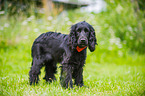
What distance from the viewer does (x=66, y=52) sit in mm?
3650

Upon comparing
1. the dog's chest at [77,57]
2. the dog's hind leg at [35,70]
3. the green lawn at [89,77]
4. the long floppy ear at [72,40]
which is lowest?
the green lawn at [89,77]

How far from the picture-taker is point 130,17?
9.49 metres

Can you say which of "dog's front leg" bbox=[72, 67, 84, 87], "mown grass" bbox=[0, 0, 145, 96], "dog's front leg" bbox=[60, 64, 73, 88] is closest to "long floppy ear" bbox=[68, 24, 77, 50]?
"dog's front leg" bbox=[60, 64, 73, 88]

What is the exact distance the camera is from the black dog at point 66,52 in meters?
3.54

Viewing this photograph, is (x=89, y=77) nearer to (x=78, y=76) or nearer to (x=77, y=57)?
(x=78, y=76)

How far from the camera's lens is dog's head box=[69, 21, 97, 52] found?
3346 mm

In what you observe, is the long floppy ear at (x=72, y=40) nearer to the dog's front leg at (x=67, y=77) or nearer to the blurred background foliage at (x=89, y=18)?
the dog's front leg at (x=67, y=77)

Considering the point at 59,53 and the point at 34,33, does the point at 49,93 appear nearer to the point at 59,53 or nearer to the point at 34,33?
the point at 59,53

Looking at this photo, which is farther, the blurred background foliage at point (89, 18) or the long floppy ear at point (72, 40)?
the blurred background foliage at point (89, 18)

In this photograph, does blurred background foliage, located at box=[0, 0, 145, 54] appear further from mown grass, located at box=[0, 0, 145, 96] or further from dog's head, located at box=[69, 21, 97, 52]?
dog's head, located at box=[69, 21, 97, 52]

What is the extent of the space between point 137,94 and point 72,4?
317 inches

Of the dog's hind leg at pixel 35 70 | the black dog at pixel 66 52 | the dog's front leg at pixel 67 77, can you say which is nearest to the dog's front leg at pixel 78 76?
the black dog at pixel 66 52

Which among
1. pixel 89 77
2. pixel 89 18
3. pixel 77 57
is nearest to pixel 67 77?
pixel 77 57

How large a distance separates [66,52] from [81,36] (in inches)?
20.7
